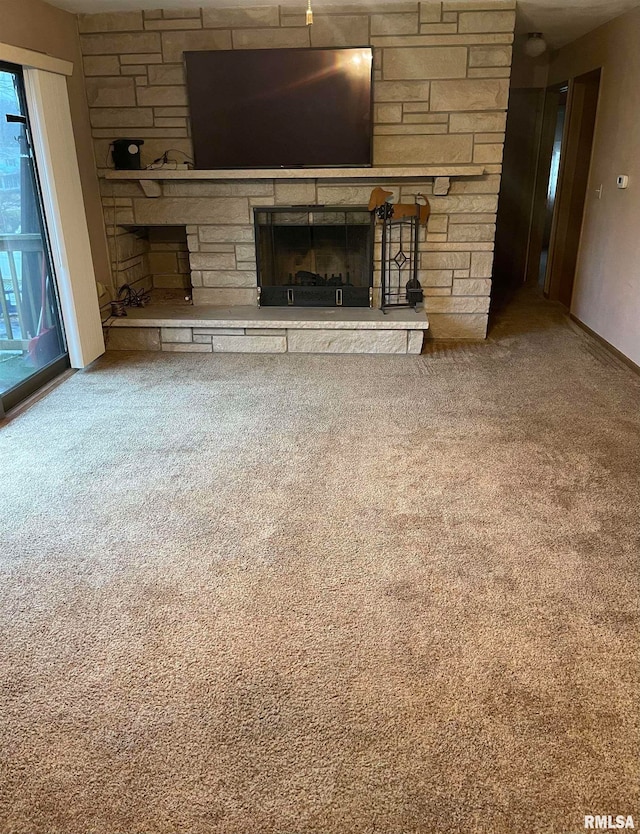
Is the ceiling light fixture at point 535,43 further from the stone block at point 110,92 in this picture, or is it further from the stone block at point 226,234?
the stone block at point 110,92

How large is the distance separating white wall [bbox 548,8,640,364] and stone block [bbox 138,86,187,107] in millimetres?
3053

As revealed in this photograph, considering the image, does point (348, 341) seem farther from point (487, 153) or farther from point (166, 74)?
point (166, 74)

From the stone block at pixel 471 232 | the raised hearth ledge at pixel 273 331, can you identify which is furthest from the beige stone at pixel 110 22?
the stone block at pixel 471 232

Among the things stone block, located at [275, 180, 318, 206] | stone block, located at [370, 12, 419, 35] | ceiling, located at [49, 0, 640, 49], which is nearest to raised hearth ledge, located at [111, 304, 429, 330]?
stone block, located at [275, 180, 318, 206]

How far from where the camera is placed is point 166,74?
4469 millimetres

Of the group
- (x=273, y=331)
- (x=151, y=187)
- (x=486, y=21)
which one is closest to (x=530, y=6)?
(x=486, y=21)

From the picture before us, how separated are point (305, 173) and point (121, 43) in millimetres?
1540

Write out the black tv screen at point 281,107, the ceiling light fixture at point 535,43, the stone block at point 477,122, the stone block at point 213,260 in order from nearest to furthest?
1. the black tv screen at point 281,107
2. the stone block at point 477,122
3. the stone block at point 213,260
4. the ceiling light fixture at point 535,43

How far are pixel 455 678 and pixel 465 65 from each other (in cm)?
405

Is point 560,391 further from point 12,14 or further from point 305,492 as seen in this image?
point 12,14

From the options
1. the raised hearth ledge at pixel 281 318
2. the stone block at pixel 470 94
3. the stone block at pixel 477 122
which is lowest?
the raised hearth ledge at pixel 281 318

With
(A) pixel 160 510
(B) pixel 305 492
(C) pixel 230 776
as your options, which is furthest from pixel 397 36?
(C) pixel 230 776

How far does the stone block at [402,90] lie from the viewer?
4387 mm

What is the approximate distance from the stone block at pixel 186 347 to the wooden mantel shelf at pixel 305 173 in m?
1.17
